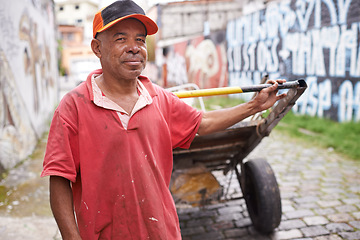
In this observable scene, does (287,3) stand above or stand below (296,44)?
above

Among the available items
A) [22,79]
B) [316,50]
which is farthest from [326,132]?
[22,79]

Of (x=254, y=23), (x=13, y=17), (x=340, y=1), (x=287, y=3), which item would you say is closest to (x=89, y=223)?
(x=13, y=17)

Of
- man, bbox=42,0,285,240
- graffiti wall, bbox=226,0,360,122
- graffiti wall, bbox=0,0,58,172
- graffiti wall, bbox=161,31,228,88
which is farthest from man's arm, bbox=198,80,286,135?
graffiti wall, bbox=161,31,228,88

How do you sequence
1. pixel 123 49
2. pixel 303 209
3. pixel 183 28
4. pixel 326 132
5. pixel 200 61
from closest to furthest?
pixel 123 49 → pixel 303 209 → pixel 326 132 → pixel 200 61 → pixel 183 28

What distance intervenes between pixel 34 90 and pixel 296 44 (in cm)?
772

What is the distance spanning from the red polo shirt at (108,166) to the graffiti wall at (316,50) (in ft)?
24.9

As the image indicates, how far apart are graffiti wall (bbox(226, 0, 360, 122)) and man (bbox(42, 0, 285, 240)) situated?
754 centimetres

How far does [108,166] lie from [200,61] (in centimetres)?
1780

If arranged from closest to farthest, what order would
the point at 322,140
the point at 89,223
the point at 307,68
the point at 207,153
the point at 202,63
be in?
the point at 89,223, the point at 207,153, the point at 322,140, the point at 307,68, the point at 202,63

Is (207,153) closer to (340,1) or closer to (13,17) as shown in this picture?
(13,17)

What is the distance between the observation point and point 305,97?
9734 mm

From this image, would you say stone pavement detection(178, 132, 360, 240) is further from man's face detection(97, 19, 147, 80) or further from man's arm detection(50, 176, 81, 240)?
man's face detection(97, 19, 147, 80)

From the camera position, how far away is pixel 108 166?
1.67 metres

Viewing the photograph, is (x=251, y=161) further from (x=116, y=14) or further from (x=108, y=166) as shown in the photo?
(x=116, y=14)
